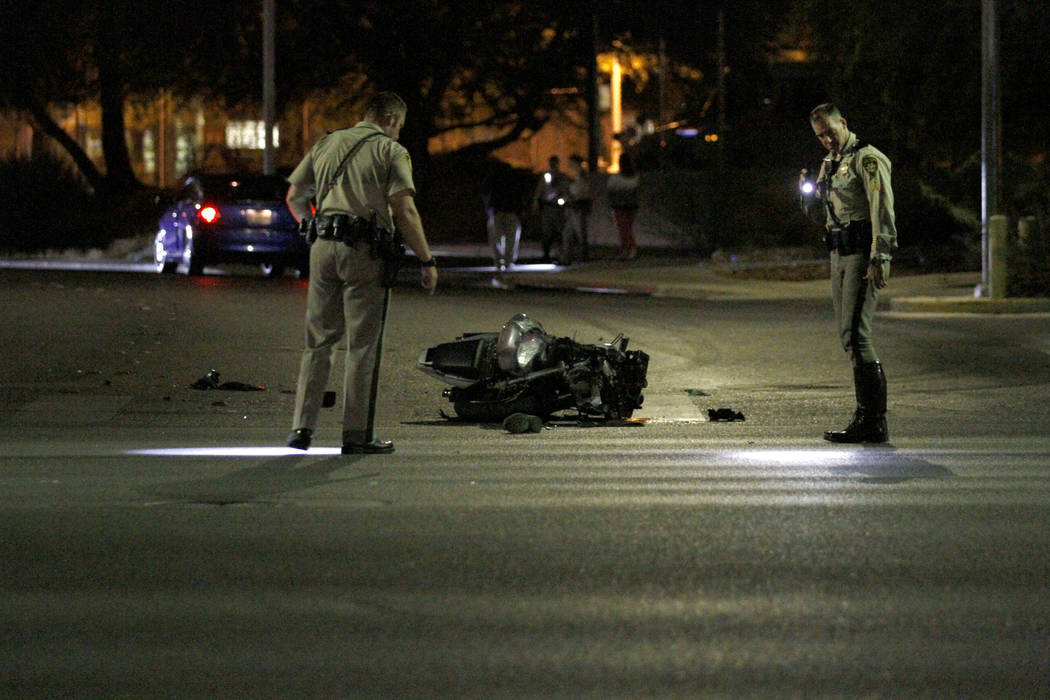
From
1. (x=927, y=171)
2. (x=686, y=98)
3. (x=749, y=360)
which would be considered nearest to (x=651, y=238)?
(x=927, y=171)

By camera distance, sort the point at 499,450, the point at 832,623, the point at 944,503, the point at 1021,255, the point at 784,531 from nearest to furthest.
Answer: the point at 832,623, the point at 784,531, the point at 944,503, the point at 499,450, the point at 1021,255

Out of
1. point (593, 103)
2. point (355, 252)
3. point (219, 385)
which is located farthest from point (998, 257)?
point (593, 103)

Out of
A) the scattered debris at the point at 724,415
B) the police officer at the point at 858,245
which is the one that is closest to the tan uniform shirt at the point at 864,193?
the police officer at the point at 858,245

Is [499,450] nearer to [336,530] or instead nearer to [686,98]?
[336,530]

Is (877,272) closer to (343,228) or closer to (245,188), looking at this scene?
(343,228)

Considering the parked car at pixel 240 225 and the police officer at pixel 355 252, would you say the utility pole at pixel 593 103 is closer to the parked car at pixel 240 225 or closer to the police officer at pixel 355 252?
the parked car at pixel 240 225

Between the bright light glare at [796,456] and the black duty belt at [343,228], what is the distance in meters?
2.35

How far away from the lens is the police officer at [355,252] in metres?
9.87

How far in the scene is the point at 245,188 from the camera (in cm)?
2728

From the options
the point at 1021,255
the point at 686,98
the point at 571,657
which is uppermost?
the point at 686,98

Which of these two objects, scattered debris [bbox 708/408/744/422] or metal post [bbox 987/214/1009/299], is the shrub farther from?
scattered debris [bbox 708/408/744/422]

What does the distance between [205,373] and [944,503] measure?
7.45m

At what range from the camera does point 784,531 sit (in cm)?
779

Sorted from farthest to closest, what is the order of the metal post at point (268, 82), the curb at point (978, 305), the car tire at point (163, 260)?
1. the metal post at point (268, 82)
2. the car tire at point (163, 260)
3. the curb at point (978, 305)
